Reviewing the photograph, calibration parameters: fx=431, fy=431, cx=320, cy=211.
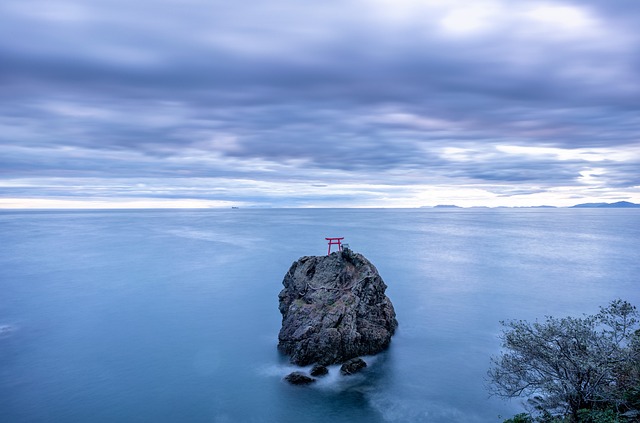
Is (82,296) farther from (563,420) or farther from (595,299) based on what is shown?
(595,299)

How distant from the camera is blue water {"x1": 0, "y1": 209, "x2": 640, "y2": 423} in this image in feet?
136

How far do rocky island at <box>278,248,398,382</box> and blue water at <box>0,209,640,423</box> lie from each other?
2.41 meters

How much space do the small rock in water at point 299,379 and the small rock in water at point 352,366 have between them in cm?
385

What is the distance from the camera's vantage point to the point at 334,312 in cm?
5022

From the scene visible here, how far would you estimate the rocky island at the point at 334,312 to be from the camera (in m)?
47.8

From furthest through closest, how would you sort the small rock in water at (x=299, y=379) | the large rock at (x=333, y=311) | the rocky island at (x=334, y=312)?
1. the large rock at (x=333, y=311)
2. the rocky island at (x=334, y=312)
3. the small rock in water at (x=299, y=379)

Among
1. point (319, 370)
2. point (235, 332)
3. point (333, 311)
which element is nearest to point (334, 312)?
point (333, 311)

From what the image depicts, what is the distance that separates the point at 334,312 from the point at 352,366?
6445 mm

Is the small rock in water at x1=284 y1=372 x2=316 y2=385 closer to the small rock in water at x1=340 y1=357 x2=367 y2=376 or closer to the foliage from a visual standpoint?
the small rock in water at x1=340 y1=357 x2=367 y2=376

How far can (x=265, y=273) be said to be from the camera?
10412cm

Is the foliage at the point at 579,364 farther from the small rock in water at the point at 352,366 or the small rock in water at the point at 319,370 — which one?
the small rock in water at the point at 319,370

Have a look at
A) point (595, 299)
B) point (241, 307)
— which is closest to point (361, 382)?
point (241, 307)

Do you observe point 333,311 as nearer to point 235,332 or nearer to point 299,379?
point 299,379

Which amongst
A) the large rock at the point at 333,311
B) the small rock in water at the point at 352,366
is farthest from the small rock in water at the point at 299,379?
the small rock in water at the point at 352,366
